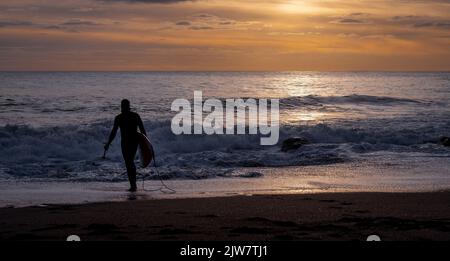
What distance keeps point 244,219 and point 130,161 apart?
417 centimetres

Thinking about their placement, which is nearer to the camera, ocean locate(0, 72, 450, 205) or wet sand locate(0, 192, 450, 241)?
wet sand locate(0, 192, 450, 241)

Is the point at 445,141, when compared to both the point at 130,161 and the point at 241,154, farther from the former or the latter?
the point at 130,161

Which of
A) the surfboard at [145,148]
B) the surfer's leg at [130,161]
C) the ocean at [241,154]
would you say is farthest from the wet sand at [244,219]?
the surfboard at [145,148]

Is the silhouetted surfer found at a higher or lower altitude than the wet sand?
higher

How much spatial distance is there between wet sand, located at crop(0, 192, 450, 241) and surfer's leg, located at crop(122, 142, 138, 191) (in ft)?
5.38

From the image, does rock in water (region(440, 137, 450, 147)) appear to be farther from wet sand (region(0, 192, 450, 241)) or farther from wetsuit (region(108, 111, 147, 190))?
wetsuit (region(108, 111, 147, 190))

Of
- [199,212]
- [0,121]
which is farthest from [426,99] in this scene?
[199,212]

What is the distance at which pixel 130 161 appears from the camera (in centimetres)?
1243

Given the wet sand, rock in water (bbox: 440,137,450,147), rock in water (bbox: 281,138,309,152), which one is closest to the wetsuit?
the wet sand

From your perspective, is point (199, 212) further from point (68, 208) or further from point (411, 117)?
point (411, 117)

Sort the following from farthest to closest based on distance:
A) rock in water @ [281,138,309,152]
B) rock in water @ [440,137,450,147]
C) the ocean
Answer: rock in water @ [440,137,450,147], rock in water @ [281,138,309,152], the ocean

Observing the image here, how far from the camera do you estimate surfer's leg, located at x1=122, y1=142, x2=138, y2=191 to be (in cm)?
1239

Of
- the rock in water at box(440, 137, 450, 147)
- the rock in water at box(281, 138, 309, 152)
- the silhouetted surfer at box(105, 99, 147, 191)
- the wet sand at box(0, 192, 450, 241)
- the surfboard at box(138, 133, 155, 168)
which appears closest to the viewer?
the wet sand at box(0, 192, 450, 241)
